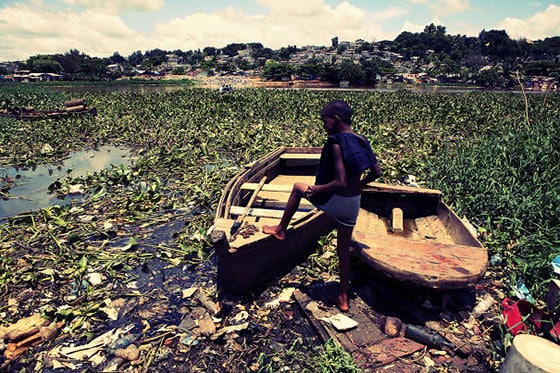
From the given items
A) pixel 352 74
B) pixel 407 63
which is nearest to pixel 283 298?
pixel 352 74

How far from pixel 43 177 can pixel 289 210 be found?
8.84 meters

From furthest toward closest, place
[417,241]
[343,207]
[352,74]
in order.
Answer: [352,74], [417,241], [343,207]

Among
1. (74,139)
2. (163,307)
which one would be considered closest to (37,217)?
(163,307)

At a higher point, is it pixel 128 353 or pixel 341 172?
pixel 341 172

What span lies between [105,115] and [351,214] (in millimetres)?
18253

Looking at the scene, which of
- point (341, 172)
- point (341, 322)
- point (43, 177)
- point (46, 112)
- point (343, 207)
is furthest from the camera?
point (46, 112)

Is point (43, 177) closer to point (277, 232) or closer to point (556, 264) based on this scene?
point (277, 232)

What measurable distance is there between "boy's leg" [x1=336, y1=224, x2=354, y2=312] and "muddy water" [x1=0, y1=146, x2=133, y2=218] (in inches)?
255

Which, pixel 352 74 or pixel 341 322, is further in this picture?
pixel 352 74

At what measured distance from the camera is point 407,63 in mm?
130875

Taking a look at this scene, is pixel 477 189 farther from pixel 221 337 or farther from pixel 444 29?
pixel 444 29

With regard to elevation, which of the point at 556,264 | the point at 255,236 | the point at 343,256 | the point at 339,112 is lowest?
the point at 556,264

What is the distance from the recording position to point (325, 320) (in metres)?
3.53

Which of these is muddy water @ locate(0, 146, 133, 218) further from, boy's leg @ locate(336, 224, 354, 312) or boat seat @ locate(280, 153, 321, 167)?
boy's leg @ locate(336, 224, 354, 312)
